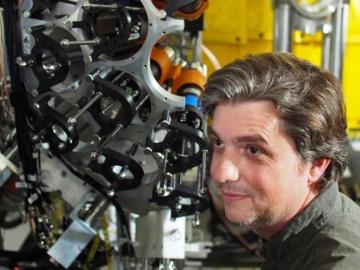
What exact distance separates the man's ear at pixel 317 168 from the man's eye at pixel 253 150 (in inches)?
5.6

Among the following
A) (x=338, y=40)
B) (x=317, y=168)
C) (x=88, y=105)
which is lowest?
(x=317, y=168)

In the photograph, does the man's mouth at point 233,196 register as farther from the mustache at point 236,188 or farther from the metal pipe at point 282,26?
the metal pipe at point 282,26

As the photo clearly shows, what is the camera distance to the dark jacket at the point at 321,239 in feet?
3.17

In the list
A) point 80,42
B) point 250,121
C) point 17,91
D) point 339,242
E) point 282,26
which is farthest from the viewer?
point 282,26

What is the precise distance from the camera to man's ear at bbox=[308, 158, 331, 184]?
1.15 m

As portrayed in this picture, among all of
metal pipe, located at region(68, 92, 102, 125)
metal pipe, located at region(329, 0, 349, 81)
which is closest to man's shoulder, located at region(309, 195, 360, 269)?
metal pipe, located at region(68, 92, 102, 125)

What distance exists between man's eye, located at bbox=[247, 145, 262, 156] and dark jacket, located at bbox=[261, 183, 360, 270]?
0.58ft

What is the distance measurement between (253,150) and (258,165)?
0.04 meters

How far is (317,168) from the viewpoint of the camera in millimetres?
1159

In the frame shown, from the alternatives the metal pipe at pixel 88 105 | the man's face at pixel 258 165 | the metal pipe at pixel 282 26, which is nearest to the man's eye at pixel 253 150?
the man's face at pixel 258 165

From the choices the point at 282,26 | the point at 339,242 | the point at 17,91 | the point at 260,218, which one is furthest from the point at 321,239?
the point at 282,26

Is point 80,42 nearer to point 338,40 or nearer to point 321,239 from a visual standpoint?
point 321,239

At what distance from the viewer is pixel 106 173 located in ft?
5.07

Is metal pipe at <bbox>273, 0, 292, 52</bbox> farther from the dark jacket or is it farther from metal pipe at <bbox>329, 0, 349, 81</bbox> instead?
the dark jacket
